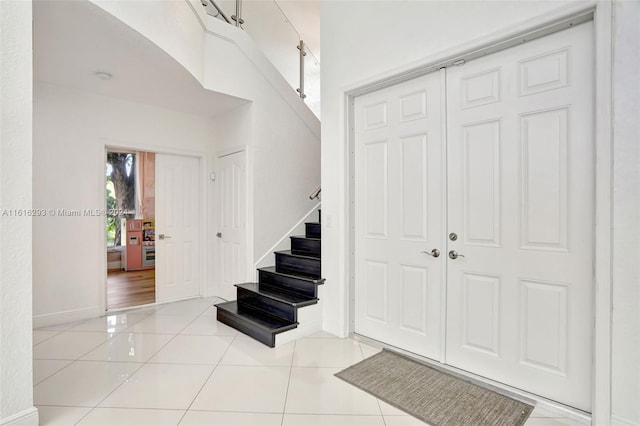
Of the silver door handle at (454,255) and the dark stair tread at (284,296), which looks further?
the dark stair tread at (284,296)

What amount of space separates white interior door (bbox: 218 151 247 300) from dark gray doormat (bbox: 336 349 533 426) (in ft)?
7.20

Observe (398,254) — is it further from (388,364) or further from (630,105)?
(630,105)

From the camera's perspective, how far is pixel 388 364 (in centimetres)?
259

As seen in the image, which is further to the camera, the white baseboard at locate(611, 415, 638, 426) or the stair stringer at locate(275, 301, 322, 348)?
the stair stringer at locate(275, 301, 322, 348)

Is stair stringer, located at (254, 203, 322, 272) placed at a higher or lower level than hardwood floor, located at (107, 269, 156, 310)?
higher

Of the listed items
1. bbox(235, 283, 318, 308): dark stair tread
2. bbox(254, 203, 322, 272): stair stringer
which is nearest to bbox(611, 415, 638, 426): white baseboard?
bbox(235, 283, 318, 308): dark stair tread

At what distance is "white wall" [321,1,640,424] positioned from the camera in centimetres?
169

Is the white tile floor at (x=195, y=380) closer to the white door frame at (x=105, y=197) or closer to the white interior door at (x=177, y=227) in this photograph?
the white door frame at (x=105, y=197)

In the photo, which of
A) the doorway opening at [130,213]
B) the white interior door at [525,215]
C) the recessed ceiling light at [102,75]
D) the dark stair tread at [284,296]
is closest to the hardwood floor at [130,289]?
the doorway opening at [130,213]

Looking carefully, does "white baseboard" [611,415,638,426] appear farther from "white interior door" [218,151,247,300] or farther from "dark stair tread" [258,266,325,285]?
"white interior door" [218,151,247,300]

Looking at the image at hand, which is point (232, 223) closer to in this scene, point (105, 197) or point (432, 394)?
point (105, 197)

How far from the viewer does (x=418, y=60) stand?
256 cm
